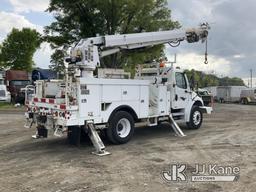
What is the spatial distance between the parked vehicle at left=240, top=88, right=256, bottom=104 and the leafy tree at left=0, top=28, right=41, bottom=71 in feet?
90.7

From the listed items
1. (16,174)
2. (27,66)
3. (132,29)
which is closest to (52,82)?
(16,174)

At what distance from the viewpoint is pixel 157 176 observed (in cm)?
836

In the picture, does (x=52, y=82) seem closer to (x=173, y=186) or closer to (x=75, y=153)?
(x=75, y=153)

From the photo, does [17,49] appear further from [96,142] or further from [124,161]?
[124,161]

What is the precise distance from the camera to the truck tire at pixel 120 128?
11766mm

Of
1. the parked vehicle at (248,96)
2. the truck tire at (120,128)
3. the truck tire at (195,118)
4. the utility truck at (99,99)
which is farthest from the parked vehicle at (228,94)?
the truck tire at (120,128)

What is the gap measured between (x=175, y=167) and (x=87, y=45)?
15.9 feet

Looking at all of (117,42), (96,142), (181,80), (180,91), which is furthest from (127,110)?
(181,80)

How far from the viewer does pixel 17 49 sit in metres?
51.3

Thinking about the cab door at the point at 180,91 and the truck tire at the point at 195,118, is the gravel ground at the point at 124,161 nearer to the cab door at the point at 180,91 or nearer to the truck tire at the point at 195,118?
the truck tire at the point at 195,118

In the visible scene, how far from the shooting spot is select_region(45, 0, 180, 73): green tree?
30.6m

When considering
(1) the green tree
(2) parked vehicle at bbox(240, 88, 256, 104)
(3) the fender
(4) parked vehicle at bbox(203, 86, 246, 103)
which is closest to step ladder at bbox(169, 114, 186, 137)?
(3) the fender

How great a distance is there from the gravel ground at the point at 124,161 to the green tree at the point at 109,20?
647 inches

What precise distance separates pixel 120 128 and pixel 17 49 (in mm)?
42152
